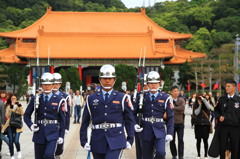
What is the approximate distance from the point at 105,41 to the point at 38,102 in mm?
57051

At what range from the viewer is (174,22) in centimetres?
9075

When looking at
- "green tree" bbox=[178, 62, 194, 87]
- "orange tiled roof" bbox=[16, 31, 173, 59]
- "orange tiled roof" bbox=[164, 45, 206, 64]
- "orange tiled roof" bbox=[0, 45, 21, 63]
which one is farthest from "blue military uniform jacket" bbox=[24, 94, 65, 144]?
"orange tiled roof" bbox=[0, 45, 21, 63]

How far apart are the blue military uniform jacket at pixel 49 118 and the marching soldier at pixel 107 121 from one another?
1330 millimetres

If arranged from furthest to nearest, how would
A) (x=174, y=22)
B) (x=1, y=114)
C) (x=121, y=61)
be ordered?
1. (x=174, y=22)
2. (x=121, y=61)
3. (x=1, y=114)

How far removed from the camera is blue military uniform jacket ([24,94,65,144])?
25.2 ft

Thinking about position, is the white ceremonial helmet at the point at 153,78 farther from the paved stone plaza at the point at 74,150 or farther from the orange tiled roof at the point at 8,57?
the orange tiled roof at the point at 8,57

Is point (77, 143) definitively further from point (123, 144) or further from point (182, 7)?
point (182, 7)

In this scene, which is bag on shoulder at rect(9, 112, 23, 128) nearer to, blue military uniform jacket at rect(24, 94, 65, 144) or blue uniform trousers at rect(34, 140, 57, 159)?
blue military uniform jacket at rect(24, 94, 65, 144)

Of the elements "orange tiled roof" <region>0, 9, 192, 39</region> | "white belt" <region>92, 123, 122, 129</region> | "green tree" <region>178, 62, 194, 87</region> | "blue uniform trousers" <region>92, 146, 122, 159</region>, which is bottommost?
"green tree" <region>178, 62, 194, 87</region>

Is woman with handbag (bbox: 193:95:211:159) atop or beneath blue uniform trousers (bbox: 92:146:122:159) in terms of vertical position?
beneath

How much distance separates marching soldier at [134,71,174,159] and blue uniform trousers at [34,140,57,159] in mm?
1285

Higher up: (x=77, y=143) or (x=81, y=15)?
(x=81, y=15)

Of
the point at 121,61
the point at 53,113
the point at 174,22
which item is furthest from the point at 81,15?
the point at 53,113

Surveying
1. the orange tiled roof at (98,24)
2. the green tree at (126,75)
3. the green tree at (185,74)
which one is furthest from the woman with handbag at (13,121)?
the orange tiled roof at (98,24)
